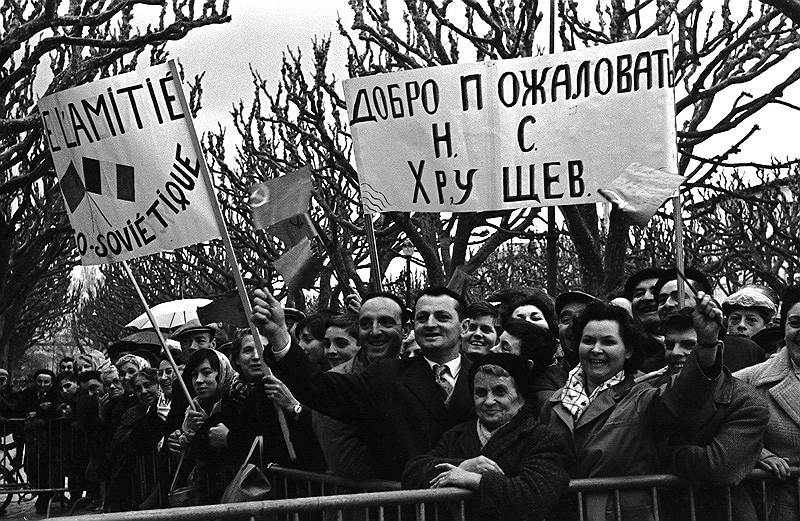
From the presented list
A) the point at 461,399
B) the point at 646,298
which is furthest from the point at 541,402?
the point at 646,298

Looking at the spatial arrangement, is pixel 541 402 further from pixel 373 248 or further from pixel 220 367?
pixel 220 367

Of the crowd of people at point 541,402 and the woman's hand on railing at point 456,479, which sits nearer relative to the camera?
the woman's hand on railing at point 456,479

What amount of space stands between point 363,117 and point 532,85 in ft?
3.43

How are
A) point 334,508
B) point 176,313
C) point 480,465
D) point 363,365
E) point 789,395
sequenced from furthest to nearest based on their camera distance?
point 176,313 < point 363,365 < point 789,395 < point 480,465 < point 334,508

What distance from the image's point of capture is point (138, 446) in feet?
29.6

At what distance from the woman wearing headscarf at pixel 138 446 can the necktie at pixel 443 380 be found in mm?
3908

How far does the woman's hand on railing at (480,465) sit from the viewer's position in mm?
4562

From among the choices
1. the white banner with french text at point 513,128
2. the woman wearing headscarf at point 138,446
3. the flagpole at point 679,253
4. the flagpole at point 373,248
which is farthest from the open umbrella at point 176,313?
the flagpole at point 679,253

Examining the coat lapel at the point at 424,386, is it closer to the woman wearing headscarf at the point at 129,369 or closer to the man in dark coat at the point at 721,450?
the man in dark coat at the point at 721,450

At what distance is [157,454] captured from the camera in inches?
346

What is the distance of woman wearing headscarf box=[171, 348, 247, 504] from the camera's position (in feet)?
22.8

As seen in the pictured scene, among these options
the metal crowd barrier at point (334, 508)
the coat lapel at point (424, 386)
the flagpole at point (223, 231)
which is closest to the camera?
the metal crowd barrier at point (334, 508)

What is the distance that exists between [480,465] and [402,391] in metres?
0.77

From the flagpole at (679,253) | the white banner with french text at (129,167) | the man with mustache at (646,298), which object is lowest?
the man with mustache at (646,298)
